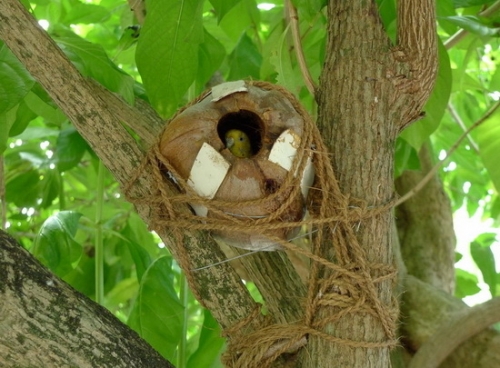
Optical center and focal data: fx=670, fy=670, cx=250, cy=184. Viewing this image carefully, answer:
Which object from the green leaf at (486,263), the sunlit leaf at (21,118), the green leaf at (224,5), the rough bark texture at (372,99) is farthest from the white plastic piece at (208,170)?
the green leaf at (486,263)

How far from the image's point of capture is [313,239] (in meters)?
0.65

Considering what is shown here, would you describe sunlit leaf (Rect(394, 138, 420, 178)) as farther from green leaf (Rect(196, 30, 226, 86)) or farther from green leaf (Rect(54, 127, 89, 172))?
green leaf (Rect(54, 127, 89, 172))

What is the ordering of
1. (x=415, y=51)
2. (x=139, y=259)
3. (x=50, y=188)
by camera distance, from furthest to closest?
1. (x=50, y=188)
2. (x=139, y=259)
3. (x=415, y=51)

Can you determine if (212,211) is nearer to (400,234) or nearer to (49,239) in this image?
(49,239)

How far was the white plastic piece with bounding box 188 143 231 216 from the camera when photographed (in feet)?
1.95

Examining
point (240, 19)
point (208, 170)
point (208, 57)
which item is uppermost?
point (240, 19)

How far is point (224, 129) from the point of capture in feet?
2.13

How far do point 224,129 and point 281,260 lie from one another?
0.73 feet

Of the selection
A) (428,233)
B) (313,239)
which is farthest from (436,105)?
(428,233)

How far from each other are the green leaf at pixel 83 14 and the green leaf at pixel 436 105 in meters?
0.56

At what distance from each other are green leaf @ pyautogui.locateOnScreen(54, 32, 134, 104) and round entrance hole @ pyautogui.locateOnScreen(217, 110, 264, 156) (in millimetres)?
232

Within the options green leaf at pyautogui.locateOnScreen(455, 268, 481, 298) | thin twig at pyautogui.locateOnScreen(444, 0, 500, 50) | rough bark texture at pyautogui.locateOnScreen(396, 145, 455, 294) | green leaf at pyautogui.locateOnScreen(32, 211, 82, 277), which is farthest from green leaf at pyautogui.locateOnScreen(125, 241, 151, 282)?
green leaf at pyautogui.locateOnScreen(455, 268, 481, 298)

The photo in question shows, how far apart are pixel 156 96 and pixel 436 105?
0.36 meters

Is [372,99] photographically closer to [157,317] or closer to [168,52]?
[168,52]
